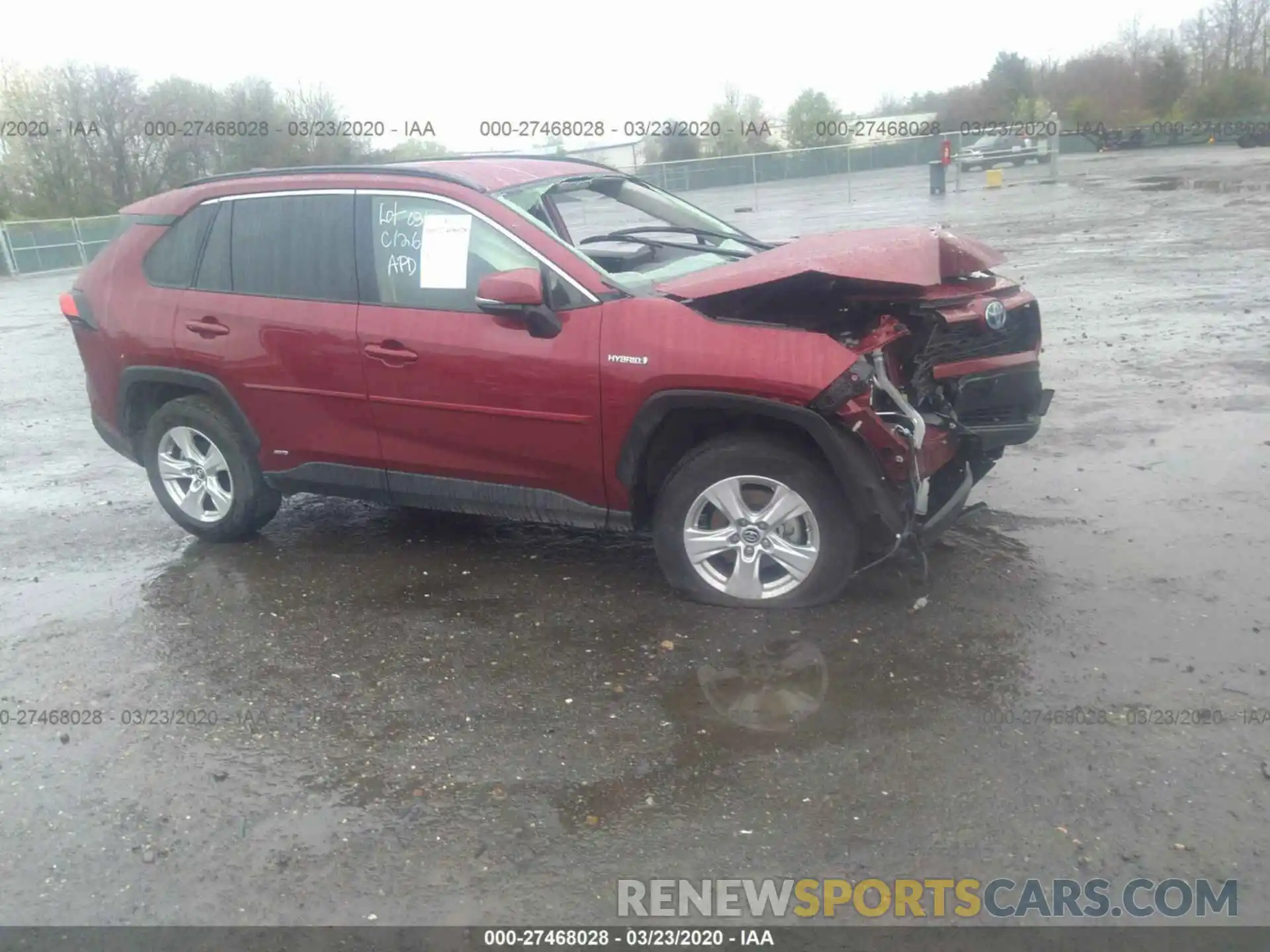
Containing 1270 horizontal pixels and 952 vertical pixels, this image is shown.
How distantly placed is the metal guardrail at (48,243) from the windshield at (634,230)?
28376mm

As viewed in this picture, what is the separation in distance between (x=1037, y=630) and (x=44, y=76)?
1720 inches

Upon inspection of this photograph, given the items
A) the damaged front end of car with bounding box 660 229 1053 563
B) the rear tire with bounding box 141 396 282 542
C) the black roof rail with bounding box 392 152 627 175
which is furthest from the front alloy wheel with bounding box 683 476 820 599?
the rear tire with bounding box 141 396 282 542

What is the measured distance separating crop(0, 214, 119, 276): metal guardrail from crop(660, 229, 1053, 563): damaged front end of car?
30204 millimetres

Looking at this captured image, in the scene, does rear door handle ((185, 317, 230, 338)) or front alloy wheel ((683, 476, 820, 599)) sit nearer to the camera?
front alloy wheel ((683, 476, 820, 599))

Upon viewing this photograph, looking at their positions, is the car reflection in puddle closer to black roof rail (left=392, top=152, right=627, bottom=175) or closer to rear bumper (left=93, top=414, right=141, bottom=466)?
black roof rail (left=392, top=152, right=627, bottom=175)

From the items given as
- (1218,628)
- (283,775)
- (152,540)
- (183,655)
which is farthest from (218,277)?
(1218,628)

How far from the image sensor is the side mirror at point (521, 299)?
15.2 ft

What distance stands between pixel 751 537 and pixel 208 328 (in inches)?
119

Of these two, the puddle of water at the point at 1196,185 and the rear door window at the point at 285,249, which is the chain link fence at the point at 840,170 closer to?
the puddle of water at the point at 1196,185

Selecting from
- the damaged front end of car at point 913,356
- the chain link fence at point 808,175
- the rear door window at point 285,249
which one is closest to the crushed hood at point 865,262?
the damaged front end of car at point 913,356

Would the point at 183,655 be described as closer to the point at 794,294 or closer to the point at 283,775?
the point at 283,775

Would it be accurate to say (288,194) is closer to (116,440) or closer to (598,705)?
(116,440)

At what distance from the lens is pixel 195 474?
235 inches

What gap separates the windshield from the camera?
204 inches
